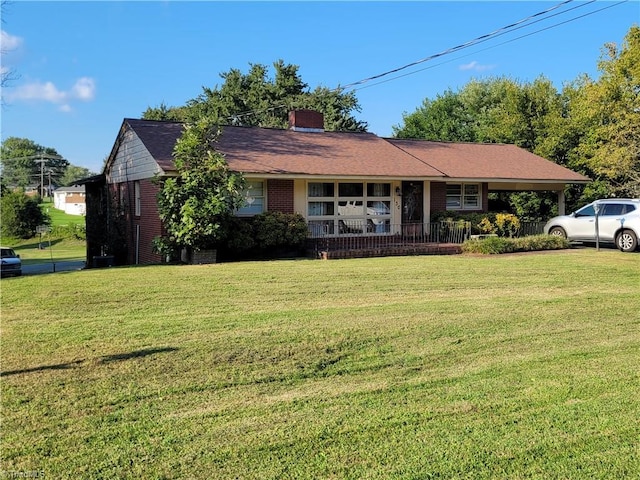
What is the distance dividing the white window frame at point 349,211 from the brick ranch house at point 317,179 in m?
0.03

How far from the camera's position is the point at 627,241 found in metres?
17.0

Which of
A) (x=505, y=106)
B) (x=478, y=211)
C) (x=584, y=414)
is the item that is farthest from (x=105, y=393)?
(x=505, y=106)

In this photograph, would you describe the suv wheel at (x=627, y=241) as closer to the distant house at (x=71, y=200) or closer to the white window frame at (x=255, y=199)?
the white window frame at (x=255, y=199)

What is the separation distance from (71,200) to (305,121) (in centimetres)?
9233

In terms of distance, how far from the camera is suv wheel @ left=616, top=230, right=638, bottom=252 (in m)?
16.8

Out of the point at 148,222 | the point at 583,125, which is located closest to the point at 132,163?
the point at 148,222

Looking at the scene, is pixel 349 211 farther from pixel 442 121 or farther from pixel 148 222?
pixel 442 121

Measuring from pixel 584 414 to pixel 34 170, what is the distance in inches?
6102

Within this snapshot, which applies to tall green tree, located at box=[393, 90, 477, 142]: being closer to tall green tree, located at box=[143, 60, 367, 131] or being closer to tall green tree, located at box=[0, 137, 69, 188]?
tall green tree, located at box=[143, 60, 367, 131]

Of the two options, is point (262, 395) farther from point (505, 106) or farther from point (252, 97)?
point (252, 97)

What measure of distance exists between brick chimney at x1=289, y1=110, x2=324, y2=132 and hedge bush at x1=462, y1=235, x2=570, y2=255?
9.18 meters

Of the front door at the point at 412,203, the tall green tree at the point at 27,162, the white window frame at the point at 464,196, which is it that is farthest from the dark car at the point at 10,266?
the tall green tree at the point at 27,162

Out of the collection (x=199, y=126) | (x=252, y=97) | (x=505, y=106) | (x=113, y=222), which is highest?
(x=252, y=97)

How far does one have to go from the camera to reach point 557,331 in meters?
Result: 7.55
